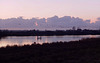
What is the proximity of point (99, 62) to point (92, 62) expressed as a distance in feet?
1.52

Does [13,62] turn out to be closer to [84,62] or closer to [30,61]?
→ [30,61]

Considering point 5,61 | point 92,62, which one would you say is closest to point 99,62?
point 92,62

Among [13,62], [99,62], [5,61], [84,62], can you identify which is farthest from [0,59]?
[99,62]

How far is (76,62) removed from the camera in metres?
12.9

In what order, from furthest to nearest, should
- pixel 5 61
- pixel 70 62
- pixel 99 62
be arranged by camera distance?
pixel 5 61, pixel 70 62, pixel 99 62

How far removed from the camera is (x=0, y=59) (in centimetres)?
1468

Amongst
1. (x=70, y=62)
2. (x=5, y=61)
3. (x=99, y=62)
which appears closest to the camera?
(x=99, y=62)

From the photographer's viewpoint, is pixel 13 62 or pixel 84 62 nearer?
pixel 84 62

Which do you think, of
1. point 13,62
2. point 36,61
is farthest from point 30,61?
point 13,62

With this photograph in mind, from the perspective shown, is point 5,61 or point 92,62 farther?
point 5,61

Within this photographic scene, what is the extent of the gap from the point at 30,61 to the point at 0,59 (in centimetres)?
290

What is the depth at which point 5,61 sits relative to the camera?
14.2 meters

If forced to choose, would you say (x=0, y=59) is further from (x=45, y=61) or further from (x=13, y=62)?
(x=45, y=61)

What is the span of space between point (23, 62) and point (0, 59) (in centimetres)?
239
